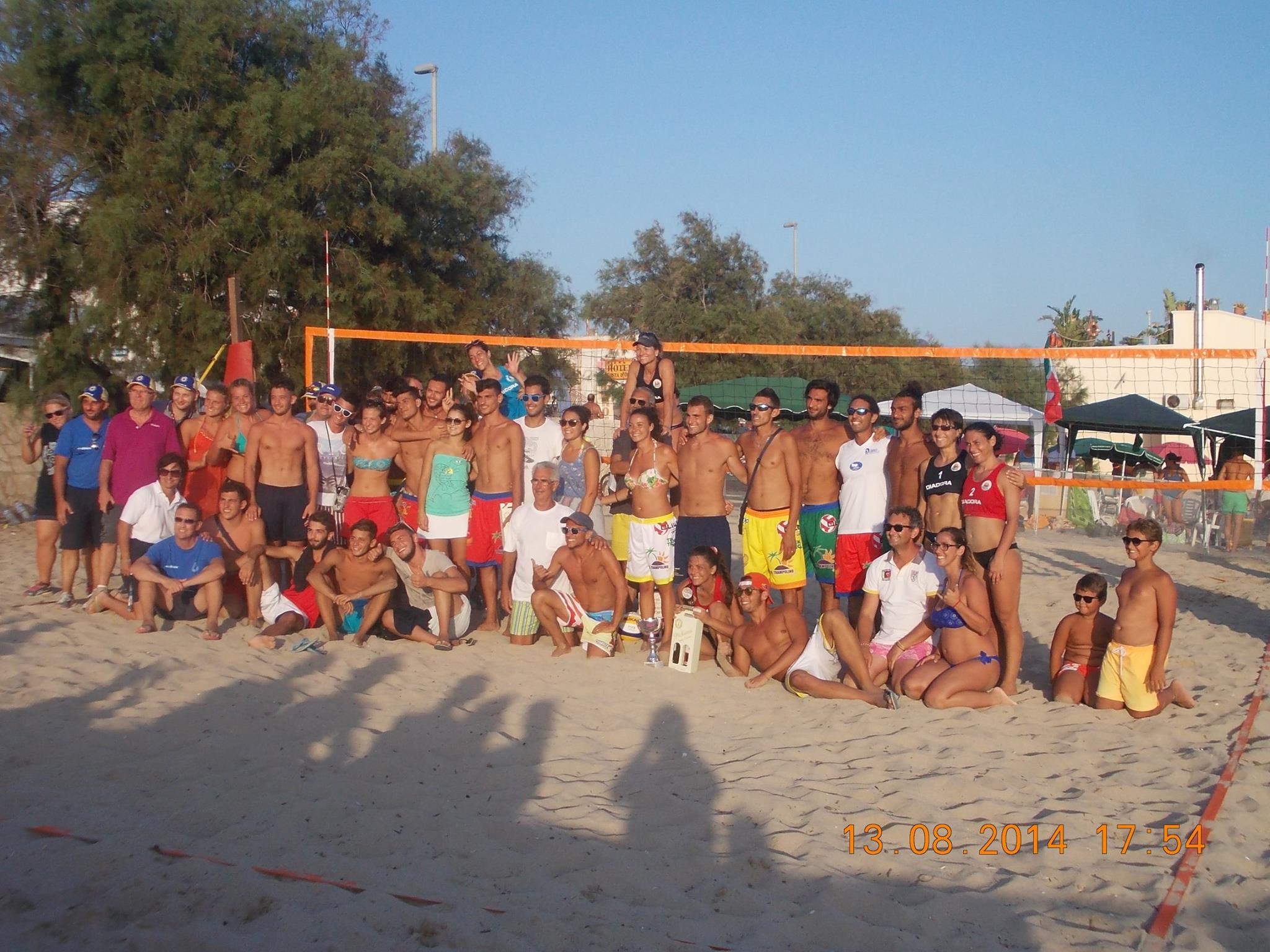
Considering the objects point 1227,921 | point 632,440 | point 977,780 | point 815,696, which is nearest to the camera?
point 1227,921

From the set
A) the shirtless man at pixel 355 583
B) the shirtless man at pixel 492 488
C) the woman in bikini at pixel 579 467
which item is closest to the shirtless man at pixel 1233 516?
the woman in bikini at pixel 579 467

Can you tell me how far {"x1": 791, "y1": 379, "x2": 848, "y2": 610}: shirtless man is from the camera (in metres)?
6.40

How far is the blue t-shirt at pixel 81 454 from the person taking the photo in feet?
22.6

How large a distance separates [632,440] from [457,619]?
5.43 feet

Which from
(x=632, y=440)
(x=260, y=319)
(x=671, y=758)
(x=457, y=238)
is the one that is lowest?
(x=671, y=758)

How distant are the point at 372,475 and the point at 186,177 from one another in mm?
7104

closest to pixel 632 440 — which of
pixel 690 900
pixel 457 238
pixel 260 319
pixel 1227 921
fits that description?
pixel 690 900

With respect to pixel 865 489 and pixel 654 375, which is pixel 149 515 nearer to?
pixel 654 375

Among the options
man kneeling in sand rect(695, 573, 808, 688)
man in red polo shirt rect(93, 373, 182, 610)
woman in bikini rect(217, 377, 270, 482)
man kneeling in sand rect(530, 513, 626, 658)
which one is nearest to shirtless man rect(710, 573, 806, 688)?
man kneeling in sand rect(695, 573, 808, 688)

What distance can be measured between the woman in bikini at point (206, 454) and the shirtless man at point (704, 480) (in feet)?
10.9

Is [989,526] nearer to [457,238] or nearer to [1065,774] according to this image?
[1065,774]

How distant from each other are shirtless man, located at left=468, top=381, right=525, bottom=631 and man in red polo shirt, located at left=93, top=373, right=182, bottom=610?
2.14 meters

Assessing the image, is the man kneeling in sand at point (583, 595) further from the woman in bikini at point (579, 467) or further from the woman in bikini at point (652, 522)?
the woman in bikini at point (579, 467)

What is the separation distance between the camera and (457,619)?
21.4 ft
